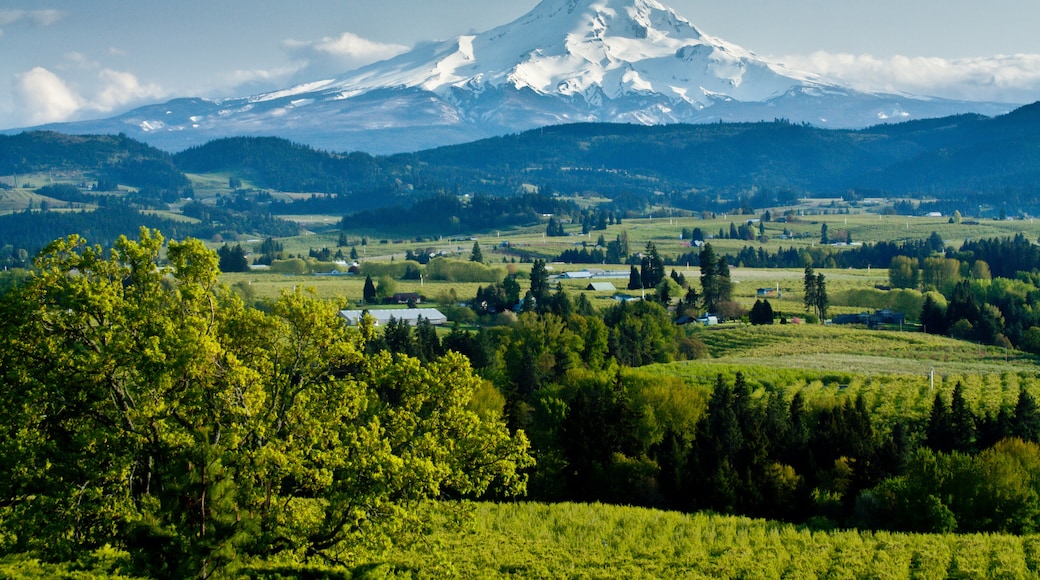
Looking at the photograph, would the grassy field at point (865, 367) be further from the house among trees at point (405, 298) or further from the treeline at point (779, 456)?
the house among trees at point (405, 298)

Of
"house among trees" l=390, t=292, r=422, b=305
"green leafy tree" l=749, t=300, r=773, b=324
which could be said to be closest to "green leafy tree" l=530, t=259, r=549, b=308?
"house among trees" l=390, t=292, r=422, b=305

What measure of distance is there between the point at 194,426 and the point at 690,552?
1731 cm

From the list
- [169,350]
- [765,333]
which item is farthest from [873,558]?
[765,333]

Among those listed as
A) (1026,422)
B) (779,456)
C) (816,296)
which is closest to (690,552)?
(779,456)

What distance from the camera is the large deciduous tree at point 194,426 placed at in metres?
24.7

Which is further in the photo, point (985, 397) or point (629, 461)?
point (985, 397)

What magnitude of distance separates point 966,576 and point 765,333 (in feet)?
247

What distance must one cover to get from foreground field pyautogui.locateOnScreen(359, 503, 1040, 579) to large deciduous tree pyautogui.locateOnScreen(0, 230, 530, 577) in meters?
2.91

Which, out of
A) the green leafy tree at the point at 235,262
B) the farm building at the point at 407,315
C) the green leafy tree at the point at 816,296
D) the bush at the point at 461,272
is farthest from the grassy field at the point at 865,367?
the green leafy tree at the point at 235,262

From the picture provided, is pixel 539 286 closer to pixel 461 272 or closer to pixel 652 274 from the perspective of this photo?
pixel 652 274

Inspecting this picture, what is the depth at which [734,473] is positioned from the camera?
45.5 metres

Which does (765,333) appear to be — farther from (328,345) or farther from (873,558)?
(328,345)

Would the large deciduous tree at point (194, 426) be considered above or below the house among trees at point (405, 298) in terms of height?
above

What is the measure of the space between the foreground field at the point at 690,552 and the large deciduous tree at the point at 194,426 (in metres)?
2.91
